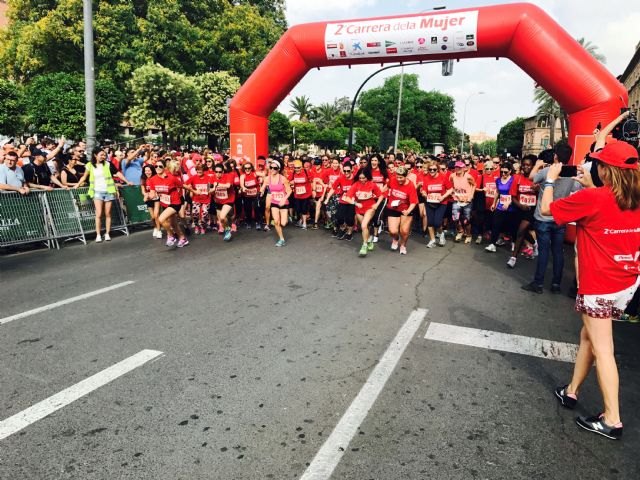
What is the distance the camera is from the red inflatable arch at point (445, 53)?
9844 mm

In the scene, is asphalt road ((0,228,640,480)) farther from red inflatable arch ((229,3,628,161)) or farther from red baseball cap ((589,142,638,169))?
red inflatable arch ((229,3,628,161))

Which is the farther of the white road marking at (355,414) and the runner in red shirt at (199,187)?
the runner in red shirt at (199,187)

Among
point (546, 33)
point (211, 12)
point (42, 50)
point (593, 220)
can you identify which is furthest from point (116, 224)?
point (211, 12)

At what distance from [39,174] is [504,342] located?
9702mm

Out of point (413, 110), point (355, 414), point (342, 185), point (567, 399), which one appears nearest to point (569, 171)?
point (567, 399)

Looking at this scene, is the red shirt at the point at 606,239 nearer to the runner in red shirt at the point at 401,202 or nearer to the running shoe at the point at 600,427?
the running shoe at the point at 600,427

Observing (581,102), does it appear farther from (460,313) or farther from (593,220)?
(593,220)

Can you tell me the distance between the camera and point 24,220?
8.49m

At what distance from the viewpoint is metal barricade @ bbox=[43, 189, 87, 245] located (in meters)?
8.91

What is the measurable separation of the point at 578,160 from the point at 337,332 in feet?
28.0

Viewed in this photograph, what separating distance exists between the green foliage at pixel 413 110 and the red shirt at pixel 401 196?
72.3 m

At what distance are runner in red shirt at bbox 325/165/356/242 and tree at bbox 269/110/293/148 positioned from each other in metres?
37.5

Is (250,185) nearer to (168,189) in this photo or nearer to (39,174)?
(168,189)

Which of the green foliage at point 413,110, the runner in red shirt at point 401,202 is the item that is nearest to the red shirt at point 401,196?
the runner in red shirt at point 401,202
